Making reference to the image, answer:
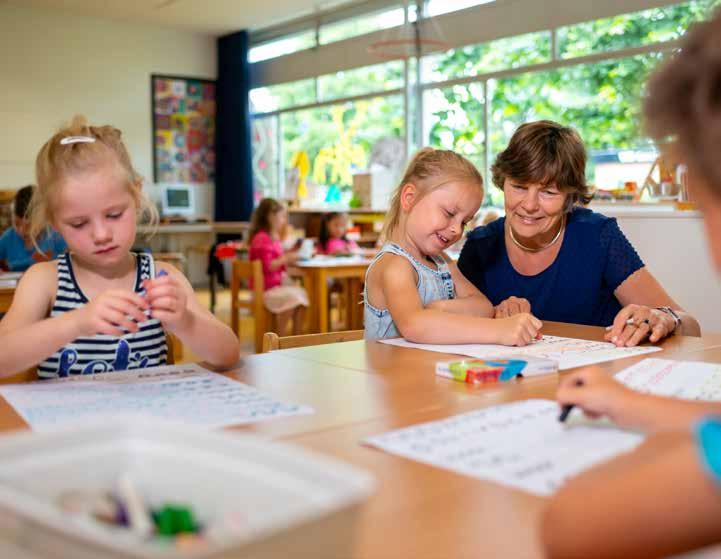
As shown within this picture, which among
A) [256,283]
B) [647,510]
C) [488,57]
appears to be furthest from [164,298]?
[488,57]

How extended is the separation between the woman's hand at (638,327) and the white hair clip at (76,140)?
1085 millimetres

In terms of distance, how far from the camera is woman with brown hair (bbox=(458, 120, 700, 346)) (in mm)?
2061

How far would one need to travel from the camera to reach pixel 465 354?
1.51m

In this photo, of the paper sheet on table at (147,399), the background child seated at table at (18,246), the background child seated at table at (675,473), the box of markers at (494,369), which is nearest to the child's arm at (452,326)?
the box of markers at (494,369)

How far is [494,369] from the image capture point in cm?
127

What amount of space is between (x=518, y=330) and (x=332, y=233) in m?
5.19

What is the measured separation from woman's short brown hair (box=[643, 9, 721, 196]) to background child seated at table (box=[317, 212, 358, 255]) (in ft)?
19.9

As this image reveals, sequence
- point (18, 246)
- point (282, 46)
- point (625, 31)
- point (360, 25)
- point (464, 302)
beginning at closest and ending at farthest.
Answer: point (464, 302) < point (18, 246) < point (625, 31) < point (360, 25) < point (282, 46)

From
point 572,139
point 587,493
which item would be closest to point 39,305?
point 587,493

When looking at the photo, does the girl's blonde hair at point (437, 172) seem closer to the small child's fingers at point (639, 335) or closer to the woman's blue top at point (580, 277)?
the woman's blue top at point (580, 277)

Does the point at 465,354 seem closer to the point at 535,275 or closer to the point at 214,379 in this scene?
the point at 214,379

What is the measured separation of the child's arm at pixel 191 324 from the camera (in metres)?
1.23

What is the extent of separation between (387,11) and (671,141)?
8163 millimetres

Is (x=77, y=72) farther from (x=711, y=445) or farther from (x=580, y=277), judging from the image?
(x=711, y=445)
